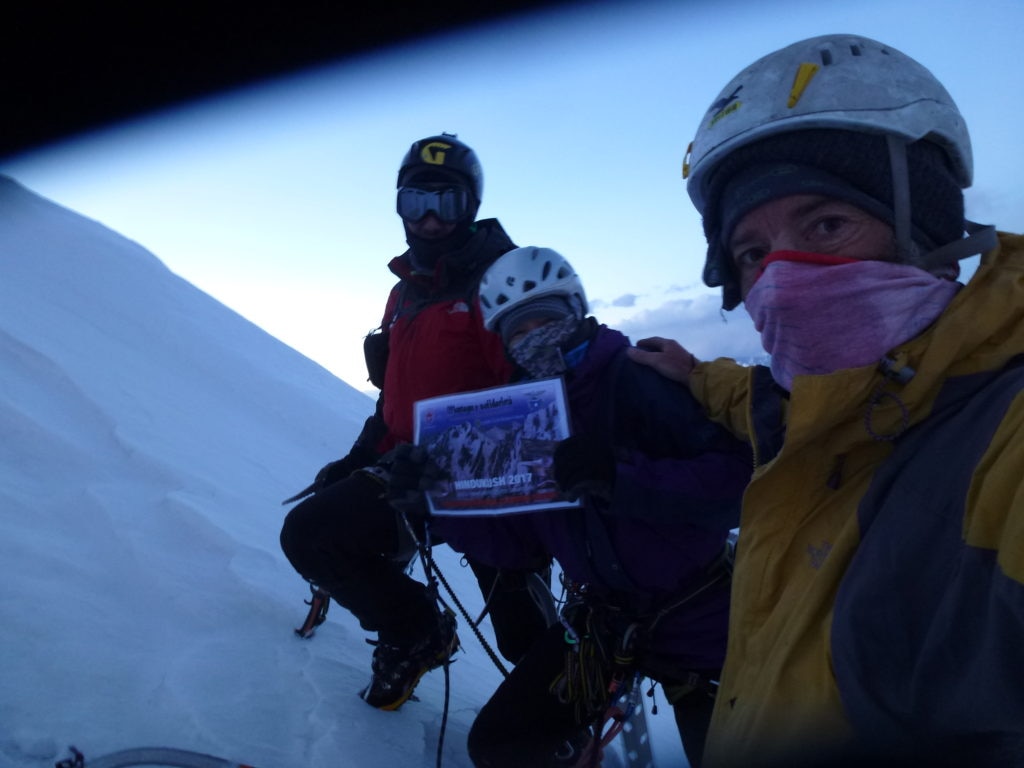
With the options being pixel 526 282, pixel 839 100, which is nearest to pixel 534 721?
pixel 526 282

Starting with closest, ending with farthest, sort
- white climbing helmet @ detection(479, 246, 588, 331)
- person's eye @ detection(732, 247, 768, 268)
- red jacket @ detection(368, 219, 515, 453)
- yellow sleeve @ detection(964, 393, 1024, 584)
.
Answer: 1. yellow sleeve @ detection(964, 393, 1024, 584)
2. person's eye @ detection(732, 247, 768, 268)
3. white climbing helmet @ detection(479, 246, 588, 331)
4. red jacket @ detection(368, 219, 515, 453)

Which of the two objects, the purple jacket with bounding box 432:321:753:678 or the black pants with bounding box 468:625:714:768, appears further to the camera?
the black pants with bounding box 468:625:714:768

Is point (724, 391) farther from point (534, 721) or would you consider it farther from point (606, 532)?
point (534, 721)

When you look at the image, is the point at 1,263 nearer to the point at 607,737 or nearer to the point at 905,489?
the point at 607,737

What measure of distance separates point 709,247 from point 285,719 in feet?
7.99

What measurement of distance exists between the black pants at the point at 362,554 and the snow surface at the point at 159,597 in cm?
38

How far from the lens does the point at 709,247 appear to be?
1.69 metres

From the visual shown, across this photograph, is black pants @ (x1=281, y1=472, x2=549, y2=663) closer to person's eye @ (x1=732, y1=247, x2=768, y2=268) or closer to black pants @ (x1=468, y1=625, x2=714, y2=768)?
black pants @ (x1=468, y1=625, x2=714, y2=768)

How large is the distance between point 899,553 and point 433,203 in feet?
8.64

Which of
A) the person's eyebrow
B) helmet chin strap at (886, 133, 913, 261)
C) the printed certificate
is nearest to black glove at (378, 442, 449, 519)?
the printed certificate

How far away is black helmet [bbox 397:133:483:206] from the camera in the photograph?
3236 mm

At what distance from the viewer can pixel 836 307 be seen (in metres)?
1.19

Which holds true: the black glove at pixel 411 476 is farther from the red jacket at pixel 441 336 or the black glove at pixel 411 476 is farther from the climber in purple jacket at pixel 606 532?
the red jacket at pixel 441 336

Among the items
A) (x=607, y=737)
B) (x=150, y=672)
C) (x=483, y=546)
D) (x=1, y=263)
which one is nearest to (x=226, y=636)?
(x=150, y=672)
